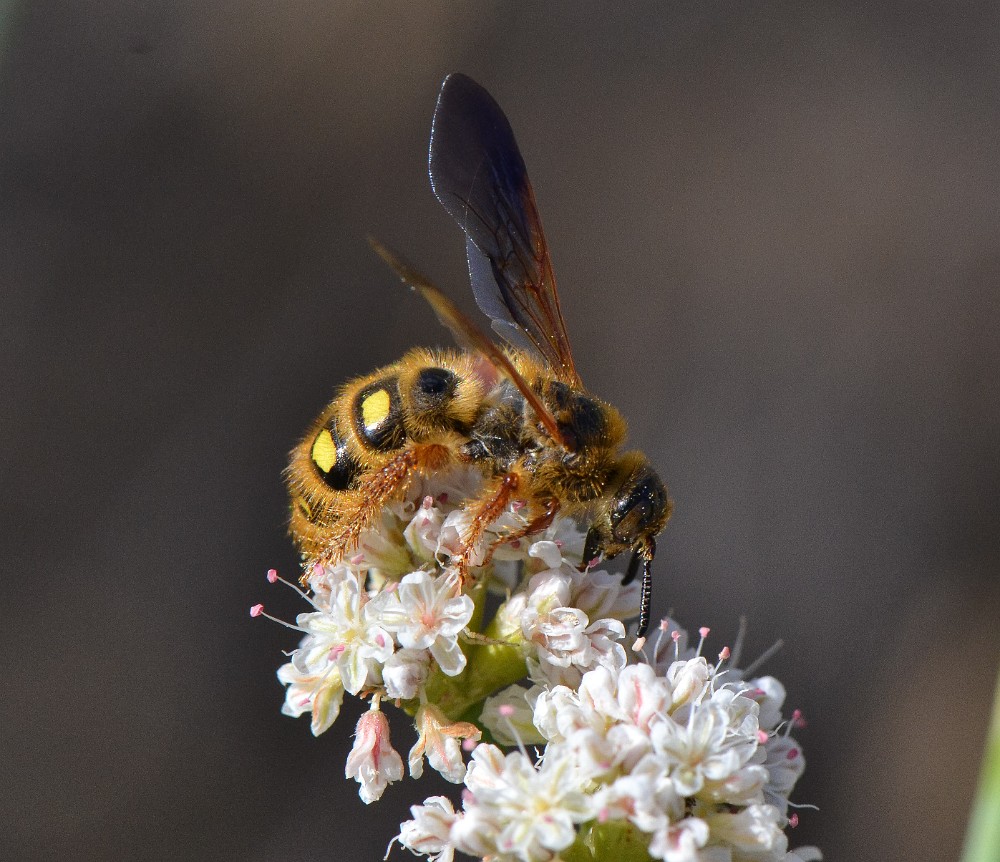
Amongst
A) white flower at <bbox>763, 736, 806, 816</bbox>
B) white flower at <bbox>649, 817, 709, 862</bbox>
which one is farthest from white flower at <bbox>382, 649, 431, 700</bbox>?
white flower at <bbox>763, 736, 806, 816</bbox>

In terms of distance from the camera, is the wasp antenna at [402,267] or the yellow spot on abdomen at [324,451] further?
the yellow spot on abdomen at [324,451]

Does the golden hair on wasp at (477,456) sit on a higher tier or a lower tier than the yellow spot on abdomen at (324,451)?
higher

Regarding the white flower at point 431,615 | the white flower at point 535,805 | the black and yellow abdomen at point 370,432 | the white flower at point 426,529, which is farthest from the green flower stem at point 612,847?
the black and yellow abdomen at point 370,432

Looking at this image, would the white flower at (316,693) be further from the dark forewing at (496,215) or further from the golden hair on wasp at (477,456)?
the dark forewing at (496,215)

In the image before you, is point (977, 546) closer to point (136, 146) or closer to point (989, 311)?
point (989, 311)

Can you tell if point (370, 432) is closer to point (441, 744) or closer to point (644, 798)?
point (441, 744)

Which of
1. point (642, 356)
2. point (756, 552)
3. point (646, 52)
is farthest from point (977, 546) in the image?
point (646, 52)
